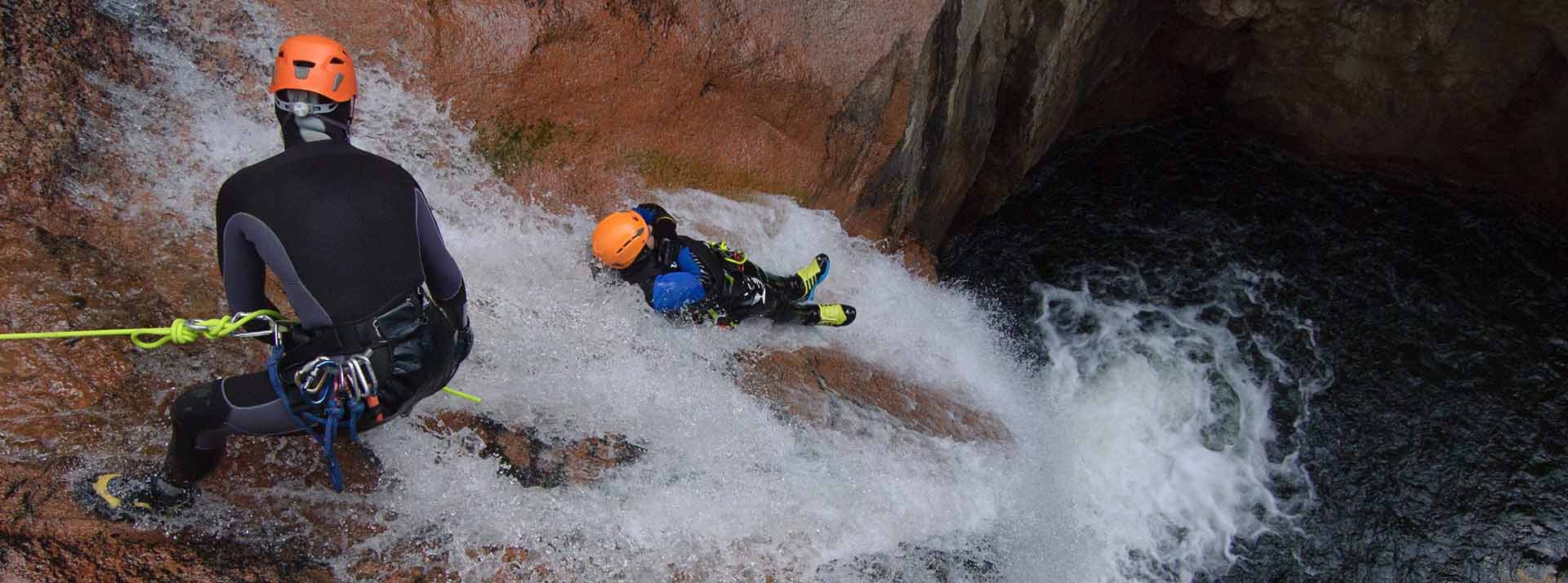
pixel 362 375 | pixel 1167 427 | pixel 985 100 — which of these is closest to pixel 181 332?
pixel 362 375

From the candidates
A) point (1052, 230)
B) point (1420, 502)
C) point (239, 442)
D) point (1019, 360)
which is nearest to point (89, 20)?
point (239, 442)

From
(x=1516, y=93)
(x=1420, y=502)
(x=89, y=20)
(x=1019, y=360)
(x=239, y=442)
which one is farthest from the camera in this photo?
(x=1516, y=93)

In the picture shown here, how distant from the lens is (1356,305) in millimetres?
6793

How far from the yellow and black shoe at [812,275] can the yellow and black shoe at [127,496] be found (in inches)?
121

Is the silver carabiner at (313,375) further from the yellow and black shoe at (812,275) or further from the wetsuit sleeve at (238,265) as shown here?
the yellow and black shoe at (812,275)

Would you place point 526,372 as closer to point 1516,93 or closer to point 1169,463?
point 1169,463

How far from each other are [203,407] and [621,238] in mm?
1898

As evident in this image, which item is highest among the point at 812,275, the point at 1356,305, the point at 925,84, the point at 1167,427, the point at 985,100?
the point at 925,84

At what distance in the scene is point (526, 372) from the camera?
13.6 feet

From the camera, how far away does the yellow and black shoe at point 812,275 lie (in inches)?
204

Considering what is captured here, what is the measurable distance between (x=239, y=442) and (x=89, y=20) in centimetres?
275

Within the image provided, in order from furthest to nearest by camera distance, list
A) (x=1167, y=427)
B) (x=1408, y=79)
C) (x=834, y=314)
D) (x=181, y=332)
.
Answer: (x=1408, y=79) → (x=1167, y=427) → (x=834, y=314) → (x=181, y=332)

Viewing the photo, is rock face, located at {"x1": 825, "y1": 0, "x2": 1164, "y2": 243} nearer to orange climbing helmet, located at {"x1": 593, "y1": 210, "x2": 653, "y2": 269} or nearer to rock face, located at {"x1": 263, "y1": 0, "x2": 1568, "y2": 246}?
rock face, located at {"x1": 263, "y1": 0, "x2": 1568, "y2": 246}

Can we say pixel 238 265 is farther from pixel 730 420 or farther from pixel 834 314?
pixel 834 314
